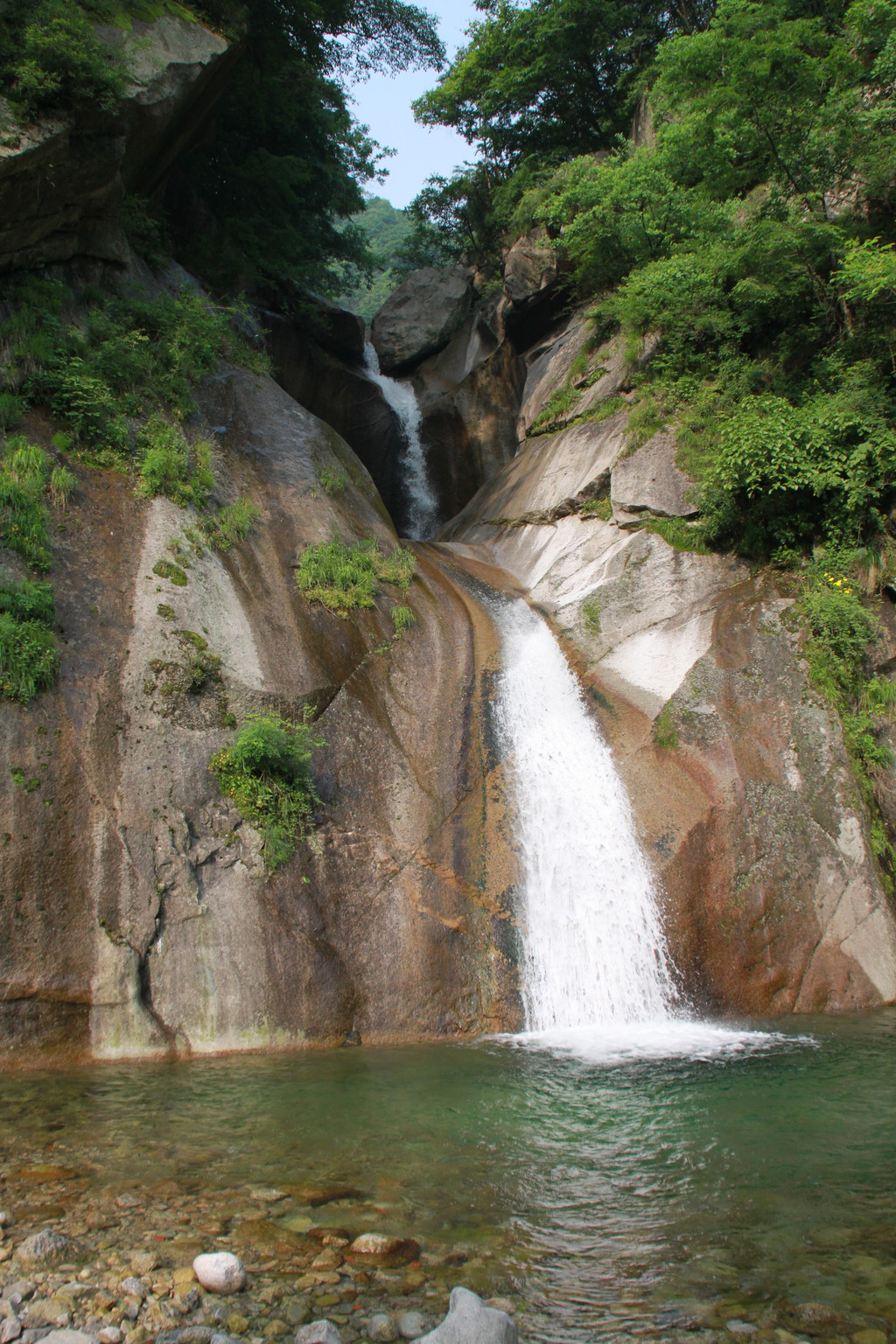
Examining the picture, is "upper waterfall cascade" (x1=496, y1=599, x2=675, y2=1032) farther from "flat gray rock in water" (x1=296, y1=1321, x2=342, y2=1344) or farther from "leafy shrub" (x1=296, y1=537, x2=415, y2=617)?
"flat gray rock in water" (x1=296, y1=1321, x2=342, y2=1344)

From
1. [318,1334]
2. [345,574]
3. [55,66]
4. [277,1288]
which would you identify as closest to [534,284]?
[55,66]

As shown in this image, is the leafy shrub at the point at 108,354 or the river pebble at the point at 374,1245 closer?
the river pebble at the point at 374,1245

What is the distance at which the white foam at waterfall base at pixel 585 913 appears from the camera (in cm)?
895

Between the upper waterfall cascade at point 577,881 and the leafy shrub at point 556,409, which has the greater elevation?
the leafy shrub at point 556,409

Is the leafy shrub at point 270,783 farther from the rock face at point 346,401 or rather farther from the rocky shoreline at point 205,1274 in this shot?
the rock face at point 346,401

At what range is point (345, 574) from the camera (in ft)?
43.9

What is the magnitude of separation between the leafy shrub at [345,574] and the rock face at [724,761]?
347 cm

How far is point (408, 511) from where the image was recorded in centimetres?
2750

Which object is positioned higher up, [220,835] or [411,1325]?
[220,835]

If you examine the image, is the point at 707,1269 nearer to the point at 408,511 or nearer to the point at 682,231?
the point at 682,231

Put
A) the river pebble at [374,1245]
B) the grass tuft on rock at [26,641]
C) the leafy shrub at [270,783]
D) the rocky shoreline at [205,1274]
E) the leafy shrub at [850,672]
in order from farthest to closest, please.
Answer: the leafy shrub at [850,672]
the leafy shrub at [270,783]
the grass tuft on rock at [26,641]
the river pebble at [374,1245]
the rocky shoreline at [205,1274]

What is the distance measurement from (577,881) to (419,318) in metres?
25.7

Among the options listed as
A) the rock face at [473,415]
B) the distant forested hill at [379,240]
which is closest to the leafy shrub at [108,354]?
the rock face at [473,415]

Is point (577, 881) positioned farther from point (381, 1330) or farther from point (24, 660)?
point (24, 660)
